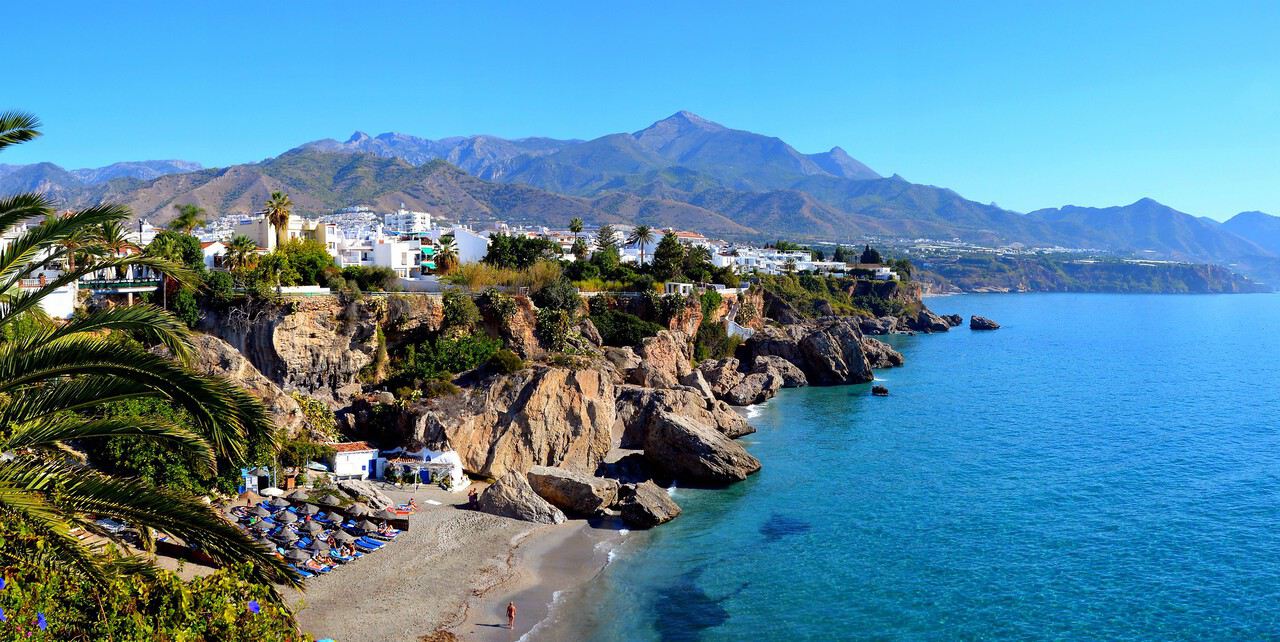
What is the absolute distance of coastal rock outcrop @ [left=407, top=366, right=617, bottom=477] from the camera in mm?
35688

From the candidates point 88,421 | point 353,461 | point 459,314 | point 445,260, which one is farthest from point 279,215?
point 88,421

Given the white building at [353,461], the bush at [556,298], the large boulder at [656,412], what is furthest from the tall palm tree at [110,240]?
the bush at [556,298]

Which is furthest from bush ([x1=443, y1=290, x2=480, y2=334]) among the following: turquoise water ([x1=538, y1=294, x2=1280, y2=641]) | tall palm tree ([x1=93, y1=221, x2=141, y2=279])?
tall palm tree ([x1=93, y1=221, x2=141, y2=279])

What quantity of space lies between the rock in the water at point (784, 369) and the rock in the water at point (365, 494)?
35.1 metres

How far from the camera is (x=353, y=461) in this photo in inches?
1331

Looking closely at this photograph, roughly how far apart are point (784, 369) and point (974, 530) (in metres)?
34.0

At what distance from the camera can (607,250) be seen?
7712 centimetres

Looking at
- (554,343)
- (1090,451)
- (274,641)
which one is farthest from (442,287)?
(274,641)

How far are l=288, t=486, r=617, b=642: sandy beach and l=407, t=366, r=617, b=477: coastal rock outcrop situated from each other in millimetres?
4518

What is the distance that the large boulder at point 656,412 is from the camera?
4066 centimetres

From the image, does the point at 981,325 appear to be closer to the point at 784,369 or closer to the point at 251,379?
the point at 784,369

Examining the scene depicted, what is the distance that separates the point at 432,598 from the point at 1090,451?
3255 cm

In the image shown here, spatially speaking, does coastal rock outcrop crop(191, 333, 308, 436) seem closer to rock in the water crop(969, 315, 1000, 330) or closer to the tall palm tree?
the tall palm tree

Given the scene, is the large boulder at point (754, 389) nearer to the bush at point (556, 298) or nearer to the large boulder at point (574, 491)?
the bush at point (556, 298)
